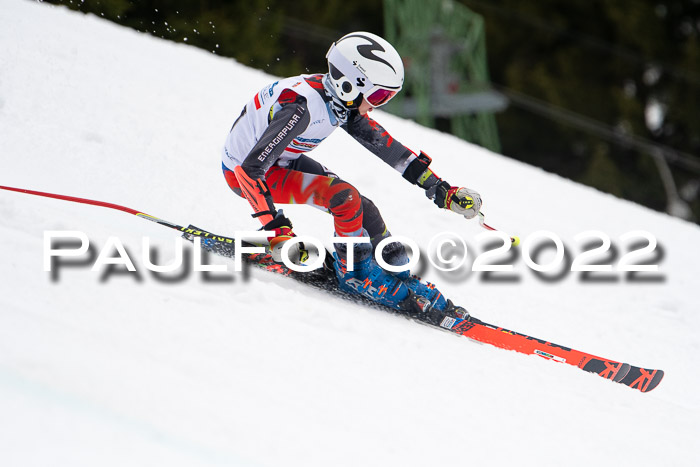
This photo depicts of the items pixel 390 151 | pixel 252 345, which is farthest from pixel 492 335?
pixel 252 345

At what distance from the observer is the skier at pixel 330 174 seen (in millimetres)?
3633

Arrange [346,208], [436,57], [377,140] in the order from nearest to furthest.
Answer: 1. [346,208]
2. [377,140]
3. [436,57]

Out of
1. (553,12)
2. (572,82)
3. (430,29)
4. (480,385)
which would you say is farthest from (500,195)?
(553,12)

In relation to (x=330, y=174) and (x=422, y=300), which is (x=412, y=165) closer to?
(x=330, y=174)

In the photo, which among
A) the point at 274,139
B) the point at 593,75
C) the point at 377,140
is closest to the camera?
the point at 274,139

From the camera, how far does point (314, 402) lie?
2.44 m

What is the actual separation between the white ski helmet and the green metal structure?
35.9 ft

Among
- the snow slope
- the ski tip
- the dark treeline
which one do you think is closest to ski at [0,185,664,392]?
the ski tip

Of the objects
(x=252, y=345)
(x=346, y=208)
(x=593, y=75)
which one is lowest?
(x=252, y=345)

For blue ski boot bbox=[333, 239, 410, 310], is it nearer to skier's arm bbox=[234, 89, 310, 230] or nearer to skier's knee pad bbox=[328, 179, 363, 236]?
skier's knee pad bbox=[328, 179, 363, 236]

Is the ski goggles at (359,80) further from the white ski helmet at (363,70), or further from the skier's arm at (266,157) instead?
the skier's arm at (266,157)

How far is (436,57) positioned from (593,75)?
579 cm

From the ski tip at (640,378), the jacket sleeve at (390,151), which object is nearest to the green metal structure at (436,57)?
the jacket sleeve at (390,151)

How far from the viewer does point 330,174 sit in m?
4.27
